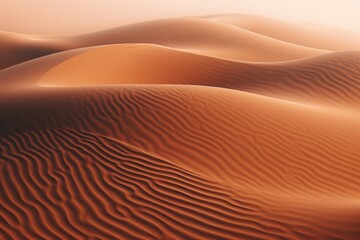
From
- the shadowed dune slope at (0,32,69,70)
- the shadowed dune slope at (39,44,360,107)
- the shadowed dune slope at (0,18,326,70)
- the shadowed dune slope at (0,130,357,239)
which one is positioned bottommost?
the shadowed dune slope at (0,130,357,239)

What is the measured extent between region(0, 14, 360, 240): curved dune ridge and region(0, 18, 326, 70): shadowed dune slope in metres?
10.0

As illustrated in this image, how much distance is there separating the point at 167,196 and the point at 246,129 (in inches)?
112

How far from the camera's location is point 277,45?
953 inches

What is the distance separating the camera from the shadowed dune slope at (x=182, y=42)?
2213 cm

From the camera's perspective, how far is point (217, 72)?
1385cm

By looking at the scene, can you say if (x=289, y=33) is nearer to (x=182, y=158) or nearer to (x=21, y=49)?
(x=21, y=49)

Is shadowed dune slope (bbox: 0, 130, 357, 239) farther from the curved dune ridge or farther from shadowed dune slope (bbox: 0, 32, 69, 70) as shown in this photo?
shadowed dune slope (bbox: 0, 32, 69, 70)

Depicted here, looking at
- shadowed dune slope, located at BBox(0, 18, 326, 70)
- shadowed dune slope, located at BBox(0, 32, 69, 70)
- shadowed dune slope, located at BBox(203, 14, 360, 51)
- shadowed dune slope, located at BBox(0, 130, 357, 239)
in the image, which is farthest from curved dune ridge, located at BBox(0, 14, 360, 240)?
shadowed dune slope, located at BBox(203, 14, 360, 51)

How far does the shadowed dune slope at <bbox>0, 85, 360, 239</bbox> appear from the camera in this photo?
4539 mm

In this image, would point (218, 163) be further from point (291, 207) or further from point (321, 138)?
point (321, 138)

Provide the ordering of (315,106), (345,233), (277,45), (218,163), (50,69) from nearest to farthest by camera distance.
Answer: (345,233), (218,163), (315,106), (50,69), (277,45)

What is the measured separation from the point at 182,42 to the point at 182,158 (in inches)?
706

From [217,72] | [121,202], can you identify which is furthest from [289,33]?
[121,202]

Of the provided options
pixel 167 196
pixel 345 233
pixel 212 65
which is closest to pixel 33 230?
pixel 167 196
